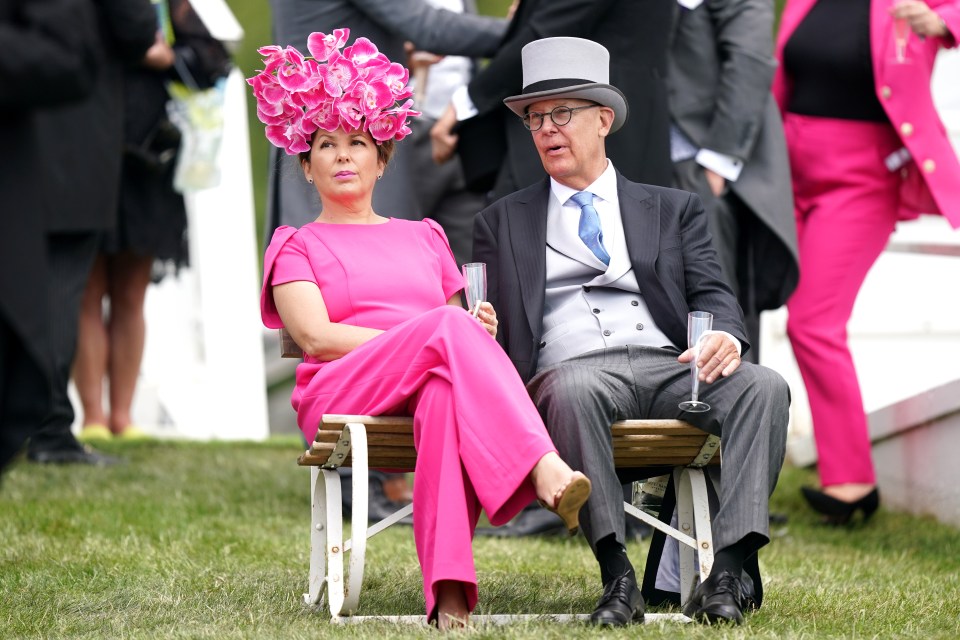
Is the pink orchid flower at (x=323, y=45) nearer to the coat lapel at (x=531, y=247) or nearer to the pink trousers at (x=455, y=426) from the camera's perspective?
the coat lapel at (x=531, y=247)

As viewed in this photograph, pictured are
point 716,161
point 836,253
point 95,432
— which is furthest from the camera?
point 95,432

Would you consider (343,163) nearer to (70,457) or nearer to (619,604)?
(619,604)

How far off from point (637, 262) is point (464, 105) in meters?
1.48

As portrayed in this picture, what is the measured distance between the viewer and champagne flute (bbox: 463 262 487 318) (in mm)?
4172

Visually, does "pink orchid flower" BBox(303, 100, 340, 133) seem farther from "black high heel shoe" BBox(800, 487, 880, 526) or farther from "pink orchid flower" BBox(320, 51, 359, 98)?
"black high heel shoe" BBox(800, 487, 880, 526)

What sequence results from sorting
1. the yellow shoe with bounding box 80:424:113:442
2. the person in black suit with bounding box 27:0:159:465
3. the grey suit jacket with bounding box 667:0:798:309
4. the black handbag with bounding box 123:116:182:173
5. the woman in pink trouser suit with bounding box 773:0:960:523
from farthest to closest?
1. the yellow shoe with bounding box 80:424:113:442
2. the black handbag with bounding box 123:116:182:173
3. the woman in pink trouser suit with bounding box 773:0:960:523
4. the grey suit jacket with bounding box 667:0:798:309
5. the person in black suit with bounding box 27:0:159:465

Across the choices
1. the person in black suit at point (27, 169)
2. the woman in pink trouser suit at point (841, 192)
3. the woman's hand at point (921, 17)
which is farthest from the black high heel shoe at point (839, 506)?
the person in black suit at point (27, 169)

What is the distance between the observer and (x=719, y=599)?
4105mm

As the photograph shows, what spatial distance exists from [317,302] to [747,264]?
2384 mm

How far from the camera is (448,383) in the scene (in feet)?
13.4

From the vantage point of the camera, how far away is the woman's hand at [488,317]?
4.21m

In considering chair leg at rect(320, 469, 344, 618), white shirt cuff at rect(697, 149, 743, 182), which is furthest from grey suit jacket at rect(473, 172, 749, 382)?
white shirt cuff at rect(697, 149, 743, 182)

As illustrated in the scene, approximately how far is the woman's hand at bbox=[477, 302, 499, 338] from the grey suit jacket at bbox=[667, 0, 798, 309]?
81.0 inches

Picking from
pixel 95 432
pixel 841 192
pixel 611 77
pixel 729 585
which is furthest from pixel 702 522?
pixel 95 432
